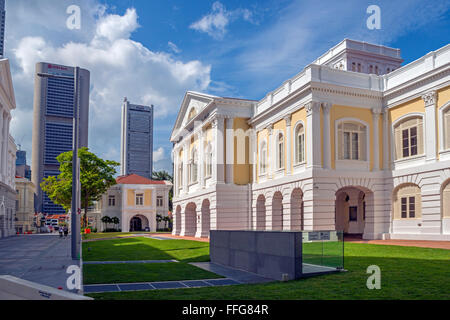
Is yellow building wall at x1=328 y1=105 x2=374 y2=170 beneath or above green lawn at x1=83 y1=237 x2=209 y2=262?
above

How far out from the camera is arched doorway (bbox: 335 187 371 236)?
3662cm

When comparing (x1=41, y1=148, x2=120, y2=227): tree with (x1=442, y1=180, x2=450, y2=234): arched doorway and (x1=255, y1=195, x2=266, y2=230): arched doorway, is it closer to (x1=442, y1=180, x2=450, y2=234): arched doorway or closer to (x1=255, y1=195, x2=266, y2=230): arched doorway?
(x1=255, y1=195, x2=266, y2=230): arched doorway

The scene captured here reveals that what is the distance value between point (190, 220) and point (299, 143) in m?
21.9

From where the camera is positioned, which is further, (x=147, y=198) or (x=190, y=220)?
(x=147, y=198)

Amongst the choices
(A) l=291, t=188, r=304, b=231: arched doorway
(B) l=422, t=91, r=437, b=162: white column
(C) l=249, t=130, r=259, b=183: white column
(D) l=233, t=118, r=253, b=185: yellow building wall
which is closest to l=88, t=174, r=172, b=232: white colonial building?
(D) l=233, t=118, r=253, b=185: yellow building wall

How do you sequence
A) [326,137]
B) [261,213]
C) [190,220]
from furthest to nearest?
[190,220] → [261,213] → [326,137]

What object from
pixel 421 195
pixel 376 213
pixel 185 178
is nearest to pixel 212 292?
pixel 421 195

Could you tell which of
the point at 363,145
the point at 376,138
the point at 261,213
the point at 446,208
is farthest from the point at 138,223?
the point at 446,208

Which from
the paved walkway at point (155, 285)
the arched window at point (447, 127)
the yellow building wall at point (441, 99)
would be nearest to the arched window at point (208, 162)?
the yellow building wall at point (441, 99)

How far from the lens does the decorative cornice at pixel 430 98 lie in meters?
27.1

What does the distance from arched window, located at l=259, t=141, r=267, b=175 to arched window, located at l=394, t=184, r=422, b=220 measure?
1214cm

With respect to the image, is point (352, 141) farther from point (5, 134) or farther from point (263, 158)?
point (5, 134)

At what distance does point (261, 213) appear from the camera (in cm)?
3969
